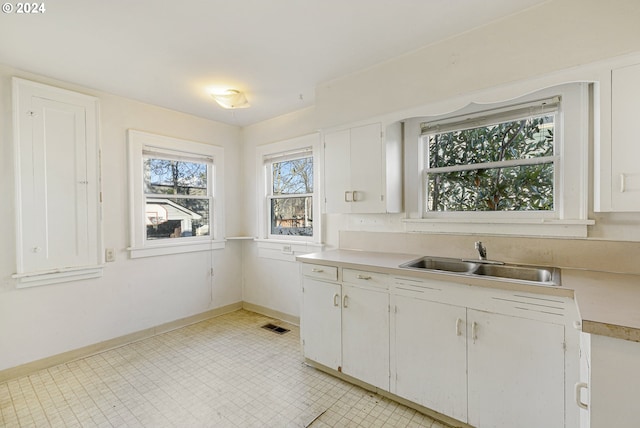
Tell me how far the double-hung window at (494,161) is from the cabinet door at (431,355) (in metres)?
0.99

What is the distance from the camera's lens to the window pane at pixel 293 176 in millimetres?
3494

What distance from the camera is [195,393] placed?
7.25 feet

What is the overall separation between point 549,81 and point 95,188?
3.72 m

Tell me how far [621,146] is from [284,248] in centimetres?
300

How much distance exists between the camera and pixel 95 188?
9.24ft

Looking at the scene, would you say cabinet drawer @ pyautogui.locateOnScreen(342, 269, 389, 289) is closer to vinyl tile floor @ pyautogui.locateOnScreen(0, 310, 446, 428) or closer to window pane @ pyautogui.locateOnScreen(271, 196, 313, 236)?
vinyl tile floor @ pyautogui.locateOnScreen(0, 310, 446, 428)

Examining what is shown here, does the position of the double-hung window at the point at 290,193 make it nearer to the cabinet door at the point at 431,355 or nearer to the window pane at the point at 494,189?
the window pane at the point at 494,189

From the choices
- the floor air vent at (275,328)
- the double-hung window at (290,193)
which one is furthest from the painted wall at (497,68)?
the floor air vent at (275,328)

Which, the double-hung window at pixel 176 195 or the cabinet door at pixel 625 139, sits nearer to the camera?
the cabinet door at pixel 625 139

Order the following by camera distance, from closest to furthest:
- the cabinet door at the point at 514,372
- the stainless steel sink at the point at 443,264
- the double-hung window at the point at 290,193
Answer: the cabinet door at the point at 514,372
the stainless steel sink at the point at 443,264
the double-hung window at the point at 290,193

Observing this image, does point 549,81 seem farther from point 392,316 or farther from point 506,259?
point 392,316

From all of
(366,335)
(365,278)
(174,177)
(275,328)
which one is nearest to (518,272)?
(365,278)

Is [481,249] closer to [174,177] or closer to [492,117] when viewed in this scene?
[492,117]

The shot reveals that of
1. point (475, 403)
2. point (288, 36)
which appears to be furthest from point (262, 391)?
point (288, 36)
